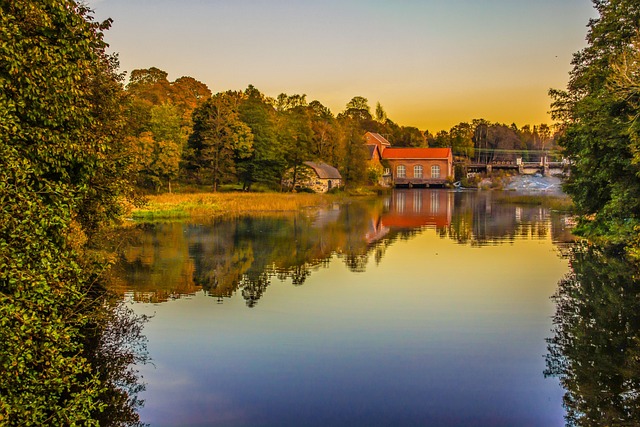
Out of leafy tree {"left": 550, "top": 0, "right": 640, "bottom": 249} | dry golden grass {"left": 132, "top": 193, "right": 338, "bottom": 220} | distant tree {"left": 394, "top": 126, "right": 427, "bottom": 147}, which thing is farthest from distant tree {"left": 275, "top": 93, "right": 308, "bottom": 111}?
leafy tree {"left": 550, "top": 0, "right": 640, "bottom": 249}

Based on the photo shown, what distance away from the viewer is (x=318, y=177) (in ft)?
216

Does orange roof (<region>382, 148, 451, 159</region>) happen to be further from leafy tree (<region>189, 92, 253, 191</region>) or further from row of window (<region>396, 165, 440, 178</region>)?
leafy tree (<region>189, 92, 253, 191</region>)

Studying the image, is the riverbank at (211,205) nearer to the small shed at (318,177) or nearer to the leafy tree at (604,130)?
the small shed at (318,177)

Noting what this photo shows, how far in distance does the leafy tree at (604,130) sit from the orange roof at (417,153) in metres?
69.0

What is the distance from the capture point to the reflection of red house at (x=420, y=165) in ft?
322

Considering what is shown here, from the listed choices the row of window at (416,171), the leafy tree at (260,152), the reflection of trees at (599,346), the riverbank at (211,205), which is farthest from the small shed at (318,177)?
the reflection of trees at (599,346)

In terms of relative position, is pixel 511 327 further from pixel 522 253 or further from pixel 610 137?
pixel 522 253

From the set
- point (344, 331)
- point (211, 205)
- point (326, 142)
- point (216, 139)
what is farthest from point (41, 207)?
point (326, 142)

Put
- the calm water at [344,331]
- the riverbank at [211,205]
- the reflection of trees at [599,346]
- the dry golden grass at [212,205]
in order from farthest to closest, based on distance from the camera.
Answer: the dry golden grass at [212,205]
the riverbank at [211,205]
the calm water at [344,331]
the reflection of trees at [599,346]

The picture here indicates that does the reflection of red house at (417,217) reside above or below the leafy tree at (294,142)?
below

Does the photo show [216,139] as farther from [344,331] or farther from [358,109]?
[358,109]

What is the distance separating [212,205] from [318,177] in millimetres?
26170

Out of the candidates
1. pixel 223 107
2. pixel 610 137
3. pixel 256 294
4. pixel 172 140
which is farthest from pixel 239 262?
pixel 223 107

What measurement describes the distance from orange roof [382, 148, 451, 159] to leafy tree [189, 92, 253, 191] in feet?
158
